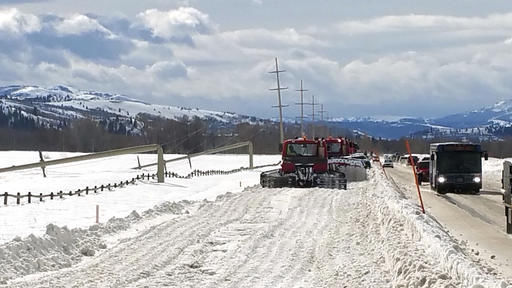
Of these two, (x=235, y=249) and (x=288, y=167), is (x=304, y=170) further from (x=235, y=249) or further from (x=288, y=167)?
(x=235, y=249)

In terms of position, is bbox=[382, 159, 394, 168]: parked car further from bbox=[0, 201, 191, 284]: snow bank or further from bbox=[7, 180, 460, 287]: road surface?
bbox=[0, 201, 191, 284]: snow bank

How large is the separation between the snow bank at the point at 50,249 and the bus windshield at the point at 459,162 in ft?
79.3

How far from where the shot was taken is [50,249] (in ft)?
49.2

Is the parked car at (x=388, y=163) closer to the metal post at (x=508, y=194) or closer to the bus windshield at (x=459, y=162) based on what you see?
the bus windshield at (x=459, y=162)

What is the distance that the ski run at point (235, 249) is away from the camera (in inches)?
478

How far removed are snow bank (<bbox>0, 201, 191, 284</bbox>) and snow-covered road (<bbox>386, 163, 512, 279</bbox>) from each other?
315 inches

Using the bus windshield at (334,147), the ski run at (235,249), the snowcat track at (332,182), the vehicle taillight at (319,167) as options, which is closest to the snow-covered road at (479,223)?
the ski run at (235,249)

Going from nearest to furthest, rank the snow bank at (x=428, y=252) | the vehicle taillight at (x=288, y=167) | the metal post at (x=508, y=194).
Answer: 1. the snow bank at (x=428, y=252)
2. the metal post at (x=508, y=194)
3. the vehicle taillight at (x=288, y=167)

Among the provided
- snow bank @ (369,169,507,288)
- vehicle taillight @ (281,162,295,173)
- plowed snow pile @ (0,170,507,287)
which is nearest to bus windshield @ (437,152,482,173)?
vehicle taillight @ (281,162,295,173)

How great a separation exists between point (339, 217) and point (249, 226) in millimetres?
3755

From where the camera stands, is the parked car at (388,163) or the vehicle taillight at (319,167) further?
the parked car at (388,163)

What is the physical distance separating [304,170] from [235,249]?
77.0 feet

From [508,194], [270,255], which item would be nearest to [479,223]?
[508,194]

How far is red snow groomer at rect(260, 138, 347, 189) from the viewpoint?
126 ft
